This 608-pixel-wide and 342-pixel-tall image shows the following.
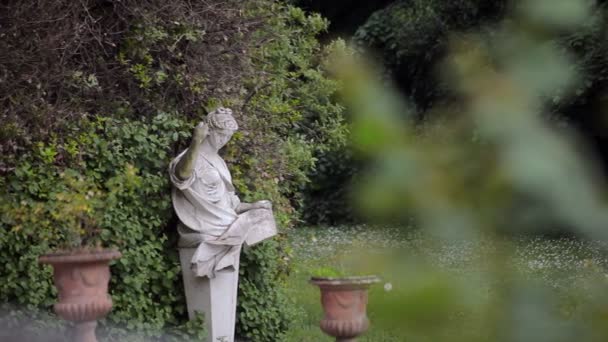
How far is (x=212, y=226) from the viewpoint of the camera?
20.5 ft

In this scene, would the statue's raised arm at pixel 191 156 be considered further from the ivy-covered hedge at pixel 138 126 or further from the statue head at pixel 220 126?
the ivy-covered hedge at pixel 138 126

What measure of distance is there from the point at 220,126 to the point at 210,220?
1.98 ft

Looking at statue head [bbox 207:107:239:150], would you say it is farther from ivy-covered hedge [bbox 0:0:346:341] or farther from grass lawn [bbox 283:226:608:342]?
grass lawn [bbox 283:226:608:342]

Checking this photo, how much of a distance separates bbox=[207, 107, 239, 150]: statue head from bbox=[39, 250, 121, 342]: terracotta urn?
146 centimetres

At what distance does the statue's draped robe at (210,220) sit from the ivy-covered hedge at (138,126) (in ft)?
0.56

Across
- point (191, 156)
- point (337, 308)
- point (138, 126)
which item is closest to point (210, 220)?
point (191, 156)

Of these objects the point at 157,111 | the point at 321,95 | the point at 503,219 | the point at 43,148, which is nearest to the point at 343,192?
the point at 503,219

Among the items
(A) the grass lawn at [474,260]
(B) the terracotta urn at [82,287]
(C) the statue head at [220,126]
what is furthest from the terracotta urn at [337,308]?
(A) the grass lawn at [474,260]

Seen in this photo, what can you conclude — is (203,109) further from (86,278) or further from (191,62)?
(86,278)

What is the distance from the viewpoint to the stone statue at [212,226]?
618 cm

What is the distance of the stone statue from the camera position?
6.18 meters

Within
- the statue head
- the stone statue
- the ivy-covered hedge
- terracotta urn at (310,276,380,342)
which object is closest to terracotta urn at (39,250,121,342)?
the ivy-covered hedge

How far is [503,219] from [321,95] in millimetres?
7273

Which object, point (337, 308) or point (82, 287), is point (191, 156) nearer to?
point (82, 287)
